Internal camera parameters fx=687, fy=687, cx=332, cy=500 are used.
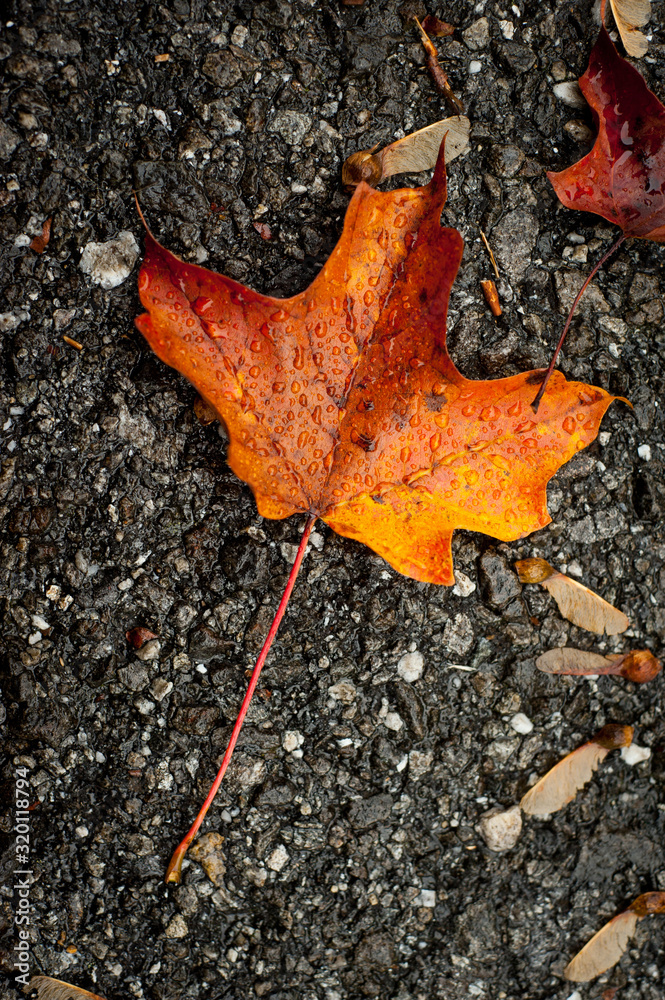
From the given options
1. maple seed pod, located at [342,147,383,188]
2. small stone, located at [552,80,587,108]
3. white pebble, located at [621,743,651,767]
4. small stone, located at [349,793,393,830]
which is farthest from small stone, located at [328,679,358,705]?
small stone, located at [552,80,587,108]

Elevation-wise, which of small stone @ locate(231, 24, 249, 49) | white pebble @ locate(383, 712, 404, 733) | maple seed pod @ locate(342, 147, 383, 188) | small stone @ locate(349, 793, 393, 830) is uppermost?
small stone @ locate(231, 24, 249, 49)

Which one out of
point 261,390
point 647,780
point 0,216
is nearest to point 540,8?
point 261,390

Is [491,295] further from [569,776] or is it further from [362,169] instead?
[569,776]

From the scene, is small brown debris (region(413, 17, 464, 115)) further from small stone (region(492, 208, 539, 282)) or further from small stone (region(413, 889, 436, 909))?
small stone (region(413, 889, 436, 909))

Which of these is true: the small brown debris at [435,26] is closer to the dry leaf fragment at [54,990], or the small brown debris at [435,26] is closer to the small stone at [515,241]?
the small stone at [515,241]

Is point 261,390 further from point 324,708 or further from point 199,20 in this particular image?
point 199,20

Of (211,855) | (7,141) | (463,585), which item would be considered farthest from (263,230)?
(211,855)

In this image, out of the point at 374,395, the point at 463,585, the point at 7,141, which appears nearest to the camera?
the point at 374,395

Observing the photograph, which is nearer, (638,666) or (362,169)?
(362,169)
